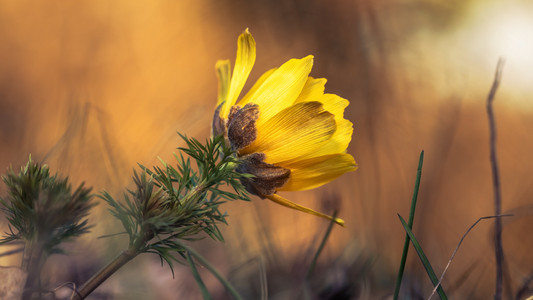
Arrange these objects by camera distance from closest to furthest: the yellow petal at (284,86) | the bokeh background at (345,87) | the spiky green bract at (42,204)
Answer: the spiky green bract at (42,204)
the yellow petal at (284,86)
the bokeh background at (345,87)

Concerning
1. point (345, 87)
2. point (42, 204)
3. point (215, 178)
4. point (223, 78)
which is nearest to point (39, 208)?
point (42, 204)

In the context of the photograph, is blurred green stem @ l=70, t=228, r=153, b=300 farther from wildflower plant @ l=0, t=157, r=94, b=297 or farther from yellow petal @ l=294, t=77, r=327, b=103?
yellow petal @ l=294, t=77, r=327, b=103

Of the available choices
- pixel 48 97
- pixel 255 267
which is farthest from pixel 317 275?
pixel 48 97

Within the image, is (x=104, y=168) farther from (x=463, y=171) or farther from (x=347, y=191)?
(x=463, y=171)

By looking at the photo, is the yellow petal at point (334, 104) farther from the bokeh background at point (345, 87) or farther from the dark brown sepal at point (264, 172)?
the bokeh background at point (345, 87)

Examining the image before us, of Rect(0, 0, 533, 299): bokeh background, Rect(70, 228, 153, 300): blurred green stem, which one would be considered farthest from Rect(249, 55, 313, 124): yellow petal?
Rect(0, 0, 533, 299): bokeh background

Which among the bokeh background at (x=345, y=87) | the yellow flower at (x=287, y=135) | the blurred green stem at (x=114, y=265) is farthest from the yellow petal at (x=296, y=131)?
the bokeh background at (x=345, y=87)

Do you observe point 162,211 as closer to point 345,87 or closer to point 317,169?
point 317,169
